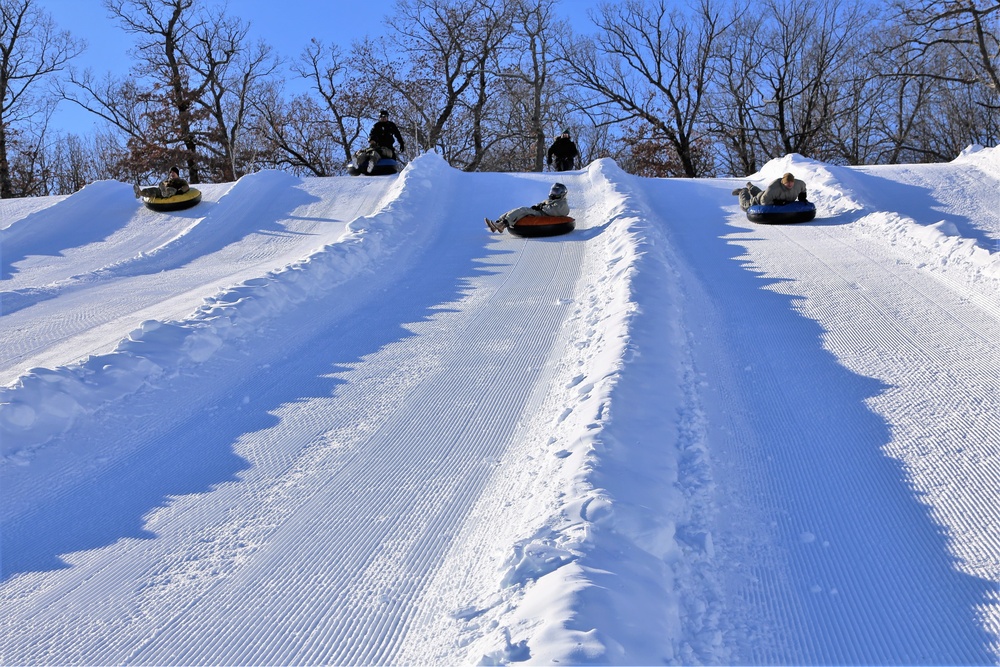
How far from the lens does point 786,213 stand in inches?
400

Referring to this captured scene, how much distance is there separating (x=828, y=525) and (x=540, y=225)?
7.16 m

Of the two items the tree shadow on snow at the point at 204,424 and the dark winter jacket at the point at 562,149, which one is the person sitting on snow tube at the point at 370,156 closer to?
the dark winter jacket at the point at 562,149

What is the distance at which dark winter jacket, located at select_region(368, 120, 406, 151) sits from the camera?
17.3 metres

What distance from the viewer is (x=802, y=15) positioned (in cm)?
3031

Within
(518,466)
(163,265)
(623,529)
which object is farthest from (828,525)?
(163,265)

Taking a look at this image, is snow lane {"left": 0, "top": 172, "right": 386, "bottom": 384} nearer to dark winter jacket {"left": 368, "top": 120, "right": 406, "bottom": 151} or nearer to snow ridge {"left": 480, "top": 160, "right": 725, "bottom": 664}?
dark winter jacket {"left": 368, "top": 120, "right": 406, "bottom": 151}

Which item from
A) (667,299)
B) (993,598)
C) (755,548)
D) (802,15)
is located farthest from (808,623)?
(802,15)

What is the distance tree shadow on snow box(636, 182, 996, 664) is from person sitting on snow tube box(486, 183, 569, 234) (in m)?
4.98

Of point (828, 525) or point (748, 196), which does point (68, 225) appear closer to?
point (748, 196)

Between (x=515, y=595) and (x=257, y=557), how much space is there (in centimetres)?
113

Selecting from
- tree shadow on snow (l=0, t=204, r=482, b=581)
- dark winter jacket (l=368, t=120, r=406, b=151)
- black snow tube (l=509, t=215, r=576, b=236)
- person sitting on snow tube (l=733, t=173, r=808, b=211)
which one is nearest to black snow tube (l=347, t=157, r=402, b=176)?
dark winter jacket (l=368, t=120, r=406, b=151)

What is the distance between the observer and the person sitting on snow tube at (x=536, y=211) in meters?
9.98

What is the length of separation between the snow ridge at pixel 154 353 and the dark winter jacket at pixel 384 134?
9.22 m

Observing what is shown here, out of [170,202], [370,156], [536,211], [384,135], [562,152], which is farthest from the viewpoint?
[562,152]
